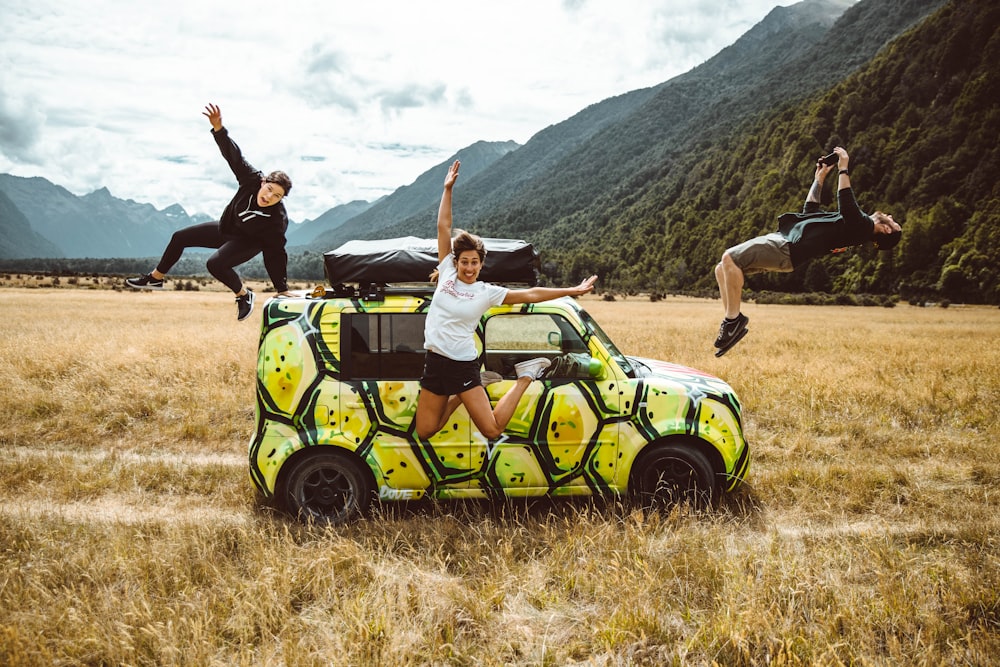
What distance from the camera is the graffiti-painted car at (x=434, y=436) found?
5367mm

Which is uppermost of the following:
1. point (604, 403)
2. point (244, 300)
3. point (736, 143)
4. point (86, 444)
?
point (736, 143)

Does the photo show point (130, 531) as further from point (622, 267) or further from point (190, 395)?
point (622, 267)

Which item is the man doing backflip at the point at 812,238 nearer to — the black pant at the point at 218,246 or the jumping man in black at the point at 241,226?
the jumping man in black at the point at 241,226

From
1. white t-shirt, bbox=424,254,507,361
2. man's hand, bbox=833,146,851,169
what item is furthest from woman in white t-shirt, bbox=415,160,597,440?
man's hand, bbox=833,146,851,169

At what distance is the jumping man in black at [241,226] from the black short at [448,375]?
142cm

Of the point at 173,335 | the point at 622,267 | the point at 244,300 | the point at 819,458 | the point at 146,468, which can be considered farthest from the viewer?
the point at 622,267

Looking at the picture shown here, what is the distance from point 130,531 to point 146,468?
2.19 m

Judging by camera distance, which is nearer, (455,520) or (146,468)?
(455,520)

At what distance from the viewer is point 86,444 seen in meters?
8.48

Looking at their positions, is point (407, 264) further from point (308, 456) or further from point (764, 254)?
point (764, 254)

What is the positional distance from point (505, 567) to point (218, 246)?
2.95m

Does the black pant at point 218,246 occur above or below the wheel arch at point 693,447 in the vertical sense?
above

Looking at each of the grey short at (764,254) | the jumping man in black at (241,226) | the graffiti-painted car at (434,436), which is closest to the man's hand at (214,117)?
the jumping man in black at (241,226)

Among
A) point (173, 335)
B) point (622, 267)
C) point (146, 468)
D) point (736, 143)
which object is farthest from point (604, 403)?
point (736, 143)
